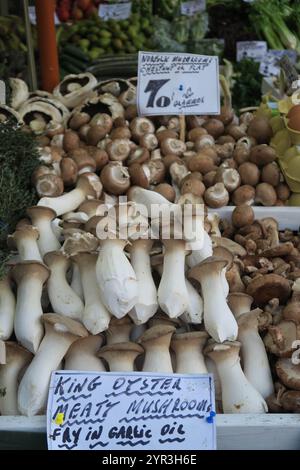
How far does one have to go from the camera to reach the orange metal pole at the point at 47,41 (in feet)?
12.9

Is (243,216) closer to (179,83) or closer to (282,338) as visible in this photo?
(282,338)

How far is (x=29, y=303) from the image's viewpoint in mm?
1787

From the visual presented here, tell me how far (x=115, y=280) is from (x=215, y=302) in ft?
1.11

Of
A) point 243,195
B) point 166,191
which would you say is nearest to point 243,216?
point 243,195

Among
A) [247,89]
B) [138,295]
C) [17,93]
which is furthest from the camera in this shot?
[247,89]

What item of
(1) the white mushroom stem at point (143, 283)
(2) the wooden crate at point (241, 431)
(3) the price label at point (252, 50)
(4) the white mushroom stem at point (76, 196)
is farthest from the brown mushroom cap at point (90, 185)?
(3) the price label at point (252, 50)

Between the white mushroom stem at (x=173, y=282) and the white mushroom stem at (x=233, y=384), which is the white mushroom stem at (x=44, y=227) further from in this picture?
the white mushroom stem at (x=233, y=384)

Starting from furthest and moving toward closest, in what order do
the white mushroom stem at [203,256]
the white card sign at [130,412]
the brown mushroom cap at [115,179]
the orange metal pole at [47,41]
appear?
the orange metal pole at [47,41] < the brown mushroom cap at [115,179] < the white mushroom stem at [203,256] < the white card sign at [130,412]

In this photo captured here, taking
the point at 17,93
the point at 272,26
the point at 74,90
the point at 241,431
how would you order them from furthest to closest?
the point at 272,26, the point at 74,90, the point at 17,93, the point at 241,431

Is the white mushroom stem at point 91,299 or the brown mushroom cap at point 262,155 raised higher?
the brown mushroom cap at point 262,155

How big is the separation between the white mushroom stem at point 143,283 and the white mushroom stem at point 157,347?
7 centimetres

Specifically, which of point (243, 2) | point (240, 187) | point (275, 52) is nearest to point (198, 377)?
point (240, 187)

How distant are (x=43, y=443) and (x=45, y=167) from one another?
133cm

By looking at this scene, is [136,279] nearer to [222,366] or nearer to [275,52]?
[222,366]
